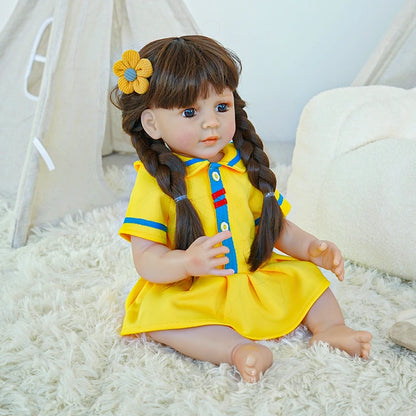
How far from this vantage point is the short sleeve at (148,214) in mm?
1020

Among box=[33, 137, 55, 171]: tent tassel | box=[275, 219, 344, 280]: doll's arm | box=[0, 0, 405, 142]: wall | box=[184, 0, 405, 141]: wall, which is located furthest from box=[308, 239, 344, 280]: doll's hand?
box=[0, 0, 405, 142]: wall

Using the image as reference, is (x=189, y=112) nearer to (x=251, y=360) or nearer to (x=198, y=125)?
(x=198, y=125)

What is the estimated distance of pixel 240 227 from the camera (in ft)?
3.57

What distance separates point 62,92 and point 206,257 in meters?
0.93

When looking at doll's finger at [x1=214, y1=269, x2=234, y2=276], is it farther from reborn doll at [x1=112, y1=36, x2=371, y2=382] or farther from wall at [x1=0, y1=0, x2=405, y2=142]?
wall at [x1=0, y1=0, x2=405, y2=142]

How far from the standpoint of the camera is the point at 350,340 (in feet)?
3.18

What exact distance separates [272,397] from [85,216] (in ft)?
3.35

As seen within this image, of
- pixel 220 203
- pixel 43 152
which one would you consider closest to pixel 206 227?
pixel 220 203

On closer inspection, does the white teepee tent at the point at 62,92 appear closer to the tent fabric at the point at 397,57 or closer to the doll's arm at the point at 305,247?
the tent fabric at the point at 397,57

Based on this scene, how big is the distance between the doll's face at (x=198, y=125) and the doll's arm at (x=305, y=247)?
0.23 m

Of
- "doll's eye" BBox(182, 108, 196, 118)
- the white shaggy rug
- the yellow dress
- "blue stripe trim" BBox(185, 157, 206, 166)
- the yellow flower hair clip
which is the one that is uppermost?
the yellow flower hair clip

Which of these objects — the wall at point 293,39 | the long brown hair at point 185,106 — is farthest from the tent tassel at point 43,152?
the wall at point 293,39

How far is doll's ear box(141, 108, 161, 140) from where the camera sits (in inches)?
40.8

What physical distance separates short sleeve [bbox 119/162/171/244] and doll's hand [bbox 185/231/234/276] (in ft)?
0.33
